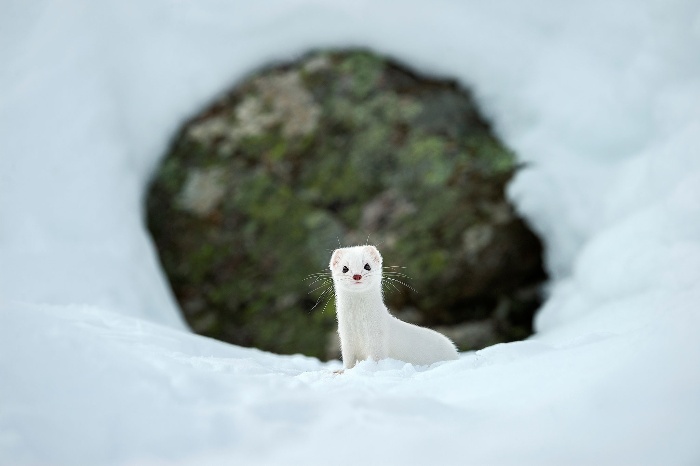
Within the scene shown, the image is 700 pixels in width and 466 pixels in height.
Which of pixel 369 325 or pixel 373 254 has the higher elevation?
pixel 373 254

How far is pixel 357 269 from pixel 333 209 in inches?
94.0

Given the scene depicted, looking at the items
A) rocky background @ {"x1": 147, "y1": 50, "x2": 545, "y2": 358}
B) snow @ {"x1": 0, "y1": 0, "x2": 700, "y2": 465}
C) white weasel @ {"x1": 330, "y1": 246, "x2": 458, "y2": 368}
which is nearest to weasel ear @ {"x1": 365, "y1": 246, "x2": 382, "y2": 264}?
white weasel @ {"x1": 330, "y1": 246, "x2": 458, "y2": 368}

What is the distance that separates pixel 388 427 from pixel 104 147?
4.24 m

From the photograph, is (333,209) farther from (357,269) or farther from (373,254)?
(357,269)

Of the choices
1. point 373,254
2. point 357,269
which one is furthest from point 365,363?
point 373,254

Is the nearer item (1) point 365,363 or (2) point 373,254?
(1) point 365,363

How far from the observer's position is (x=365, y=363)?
279 centimetres

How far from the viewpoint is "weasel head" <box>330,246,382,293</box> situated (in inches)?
117

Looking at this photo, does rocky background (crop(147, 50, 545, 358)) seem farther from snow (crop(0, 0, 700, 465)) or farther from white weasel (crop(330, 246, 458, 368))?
white weasel (crop(330, 246, 458, 368))

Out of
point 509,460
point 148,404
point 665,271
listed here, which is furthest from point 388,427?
point 665,271

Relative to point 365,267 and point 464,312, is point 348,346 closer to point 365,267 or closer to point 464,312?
point 365,267

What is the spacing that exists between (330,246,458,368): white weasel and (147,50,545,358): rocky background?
191 cm

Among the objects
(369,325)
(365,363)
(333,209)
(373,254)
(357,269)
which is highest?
(333,209)

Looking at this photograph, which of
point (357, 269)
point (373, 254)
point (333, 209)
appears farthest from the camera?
point (333, 209)
